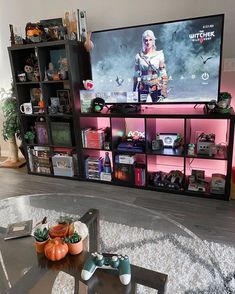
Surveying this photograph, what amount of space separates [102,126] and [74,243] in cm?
205

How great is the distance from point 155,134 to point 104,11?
1.41 meters

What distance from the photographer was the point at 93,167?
2889 mm

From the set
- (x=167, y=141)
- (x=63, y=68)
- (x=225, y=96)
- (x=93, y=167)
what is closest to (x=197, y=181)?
(x=167, y=141)

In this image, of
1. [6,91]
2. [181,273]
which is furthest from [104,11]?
[181,273]

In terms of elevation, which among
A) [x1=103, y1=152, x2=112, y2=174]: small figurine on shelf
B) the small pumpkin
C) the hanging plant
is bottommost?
[x1=103, y1=152, x2=112, y2=174]: small figurine on shelf

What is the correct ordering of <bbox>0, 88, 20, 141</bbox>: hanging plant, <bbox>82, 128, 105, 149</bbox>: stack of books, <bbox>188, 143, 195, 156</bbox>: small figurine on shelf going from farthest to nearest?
1. <bbox>0, 88, 20, 141</bbox>: hanging plant
2. <bbox>82, 128, 105, 149</bbox>: stack of books
3. <bbox>188, 143, 195, 156</bbox>: small figurine on shelf

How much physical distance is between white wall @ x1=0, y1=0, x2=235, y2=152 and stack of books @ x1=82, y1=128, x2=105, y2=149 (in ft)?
3.67

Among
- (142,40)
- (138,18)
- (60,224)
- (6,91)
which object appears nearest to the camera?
(60,224)

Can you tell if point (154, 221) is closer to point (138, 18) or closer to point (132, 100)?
point (132, 100)

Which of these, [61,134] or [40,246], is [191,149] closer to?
[61,134]

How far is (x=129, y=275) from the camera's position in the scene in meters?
0.98

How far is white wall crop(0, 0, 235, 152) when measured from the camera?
238 cm

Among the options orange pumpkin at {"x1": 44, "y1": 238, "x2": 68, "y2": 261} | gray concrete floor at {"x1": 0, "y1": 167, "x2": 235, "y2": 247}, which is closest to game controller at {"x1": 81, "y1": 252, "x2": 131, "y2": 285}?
orange pumpkin at {"x1": 44, "y1": 238, "x2": 68, "y2": 261}

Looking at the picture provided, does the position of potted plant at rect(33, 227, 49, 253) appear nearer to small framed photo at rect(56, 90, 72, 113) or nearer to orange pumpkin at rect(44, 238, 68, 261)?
orange pumpkin at rect(44, 238, 68, 261)
